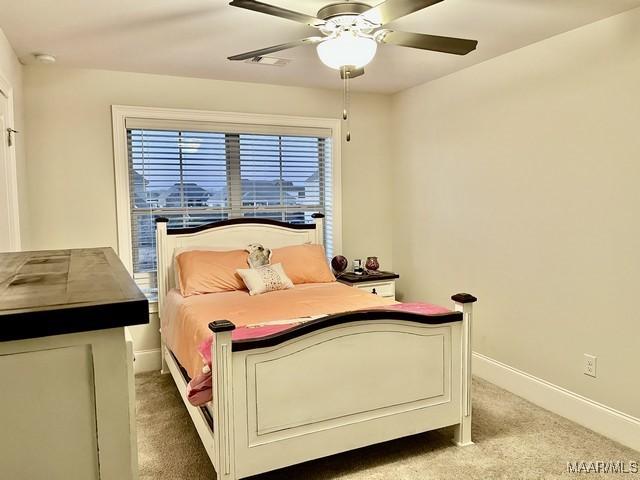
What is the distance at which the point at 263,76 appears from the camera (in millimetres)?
3852

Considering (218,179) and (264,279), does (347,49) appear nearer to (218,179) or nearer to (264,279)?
(264,279)

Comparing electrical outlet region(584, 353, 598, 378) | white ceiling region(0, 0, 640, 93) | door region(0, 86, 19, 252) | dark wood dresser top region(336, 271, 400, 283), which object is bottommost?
electrical outlet region(584, 353, 598, 378)

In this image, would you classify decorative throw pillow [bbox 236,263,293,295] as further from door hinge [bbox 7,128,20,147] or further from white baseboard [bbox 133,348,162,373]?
door hinge [bbox 7,128,20,147]

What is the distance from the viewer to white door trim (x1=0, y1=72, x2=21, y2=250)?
2.79 meters

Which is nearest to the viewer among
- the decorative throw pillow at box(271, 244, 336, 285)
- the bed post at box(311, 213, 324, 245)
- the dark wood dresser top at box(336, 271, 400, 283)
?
the decorative throw pillow at box(271, 244, 336, 285)

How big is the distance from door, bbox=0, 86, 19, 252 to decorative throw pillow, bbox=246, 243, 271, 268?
4.99 feet

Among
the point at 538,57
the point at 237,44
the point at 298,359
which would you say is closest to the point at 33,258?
the point at 298,359

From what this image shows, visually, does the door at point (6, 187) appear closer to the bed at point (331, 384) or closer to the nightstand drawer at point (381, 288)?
the bed at point (331, 384)

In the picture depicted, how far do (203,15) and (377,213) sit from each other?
259cm

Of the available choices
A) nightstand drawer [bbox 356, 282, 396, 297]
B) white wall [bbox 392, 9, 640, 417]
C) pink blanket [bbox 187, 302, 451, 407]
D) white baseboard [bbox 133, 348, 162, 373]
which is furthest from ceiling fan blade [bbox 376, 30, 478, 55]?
white baseboard [bbox 133, 348, 162, 373]

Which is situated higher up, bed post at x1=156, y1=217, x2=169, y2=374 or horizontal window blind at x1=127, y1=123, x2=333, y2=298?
horizontal window blind at x1=127, y1=123, x2=333, y2=298

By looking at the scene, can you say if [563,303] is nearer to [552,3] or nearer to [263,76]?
[552,3]

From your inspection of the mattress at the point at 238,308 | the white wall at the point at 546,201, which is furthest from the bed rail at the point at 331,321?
the white wall at the point at 546,201

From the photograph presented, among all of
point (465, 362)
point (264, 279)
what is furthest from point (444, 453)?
point (264, 279)
